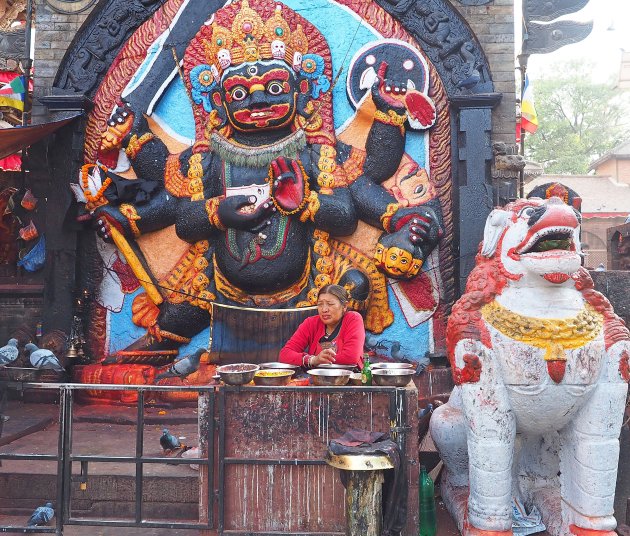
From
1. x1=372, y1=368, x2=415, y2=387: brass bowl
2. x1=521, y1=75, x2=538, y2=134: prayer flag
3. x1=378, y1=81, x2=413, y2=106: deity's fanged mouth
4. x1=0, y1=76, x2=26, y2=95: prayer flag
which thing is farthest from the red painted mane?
x1=0, y1=76, x2=26, y2=95: prayer flag

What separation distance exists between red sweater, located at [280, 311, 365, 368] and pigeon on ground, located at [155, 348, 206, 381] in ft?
9.16

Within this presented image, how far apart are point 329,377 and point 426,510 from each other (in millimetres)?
1177

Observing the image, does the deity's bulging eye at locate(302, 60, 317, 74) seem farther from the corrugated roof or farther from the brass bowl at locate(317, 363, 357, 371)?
the corrugated roof

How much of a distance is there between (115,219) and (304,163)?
2495 millimetres

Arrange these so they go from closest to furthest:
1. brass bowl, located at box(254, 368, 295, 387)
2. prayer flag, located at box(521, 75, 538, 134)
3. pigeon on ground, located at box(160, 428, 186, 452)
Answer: brass bowl, located at box(254, 368, 295, 387) < pigeon on ground, located at box(160, 428, 186, 452) < prayer flag, located at box(521, 75, 538, 134)

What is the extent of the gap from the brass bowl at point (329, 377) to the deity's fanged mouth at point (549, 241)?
1345 mm

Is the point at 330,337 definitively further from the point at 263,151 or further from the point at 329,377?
the point at 263,151

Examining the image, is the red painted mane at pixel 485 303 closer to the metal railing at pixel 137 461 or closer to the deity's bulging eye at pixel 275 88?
the metal railing at pixel 137 461

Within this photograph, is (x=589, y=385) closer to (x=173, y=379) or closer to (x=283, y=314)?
(x=283, y=314)

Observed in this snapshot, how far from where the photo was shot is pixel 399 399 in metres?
3.54

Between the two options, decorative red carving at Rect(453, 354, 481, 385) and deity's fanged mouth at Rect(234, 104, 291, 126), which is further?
deity's fanged mouth at Rect(234, 104, 291, 126)

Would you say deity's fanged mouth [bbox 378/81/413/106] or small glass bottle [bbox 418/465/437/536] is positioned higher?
deity's fanged mouth [bbox 378/81/413/106]

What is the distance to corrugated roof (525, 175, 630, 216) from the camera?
24766mm

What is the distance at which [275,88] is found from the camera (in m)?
7.04
